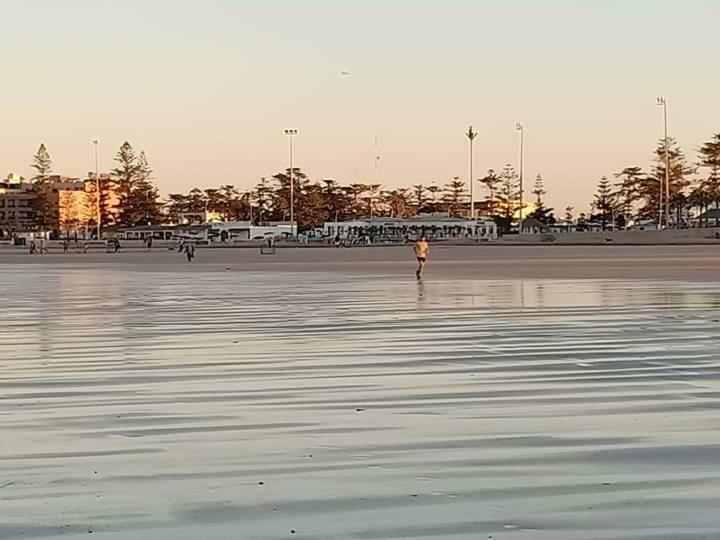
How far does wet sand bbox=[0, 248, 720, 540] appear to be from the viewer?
5.42 meters

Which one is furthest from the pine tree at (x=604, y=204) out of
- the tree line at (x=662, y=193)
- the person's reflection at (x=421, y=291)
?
the person's reflection at (x=421, y=291)

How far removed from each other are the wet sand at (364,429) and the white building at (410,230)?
102 m

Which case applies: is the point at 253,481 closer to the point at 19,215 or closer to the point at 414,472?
the point at 414,472

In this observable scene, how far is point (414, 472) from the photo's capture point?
6.42 metres

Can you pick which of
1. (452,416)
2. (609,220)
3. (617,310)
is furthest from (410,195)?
(452,416)

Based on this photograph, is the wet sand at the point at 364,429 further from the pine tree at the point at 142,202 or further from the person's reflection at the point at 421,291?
the pine tree at the point at 142,202

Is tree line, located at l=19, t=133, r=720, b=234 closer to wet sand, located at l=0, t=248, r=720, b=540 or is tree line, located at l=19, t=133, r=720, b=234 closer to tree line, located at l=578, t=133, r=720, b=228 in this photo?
tree line, located at l=578, t=133, r=720, b=228

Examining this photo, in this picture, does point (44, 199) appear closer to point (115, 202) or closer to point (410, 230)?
point (115, 202)

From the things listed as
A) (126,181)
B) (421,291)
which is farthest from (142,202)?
(421,291)

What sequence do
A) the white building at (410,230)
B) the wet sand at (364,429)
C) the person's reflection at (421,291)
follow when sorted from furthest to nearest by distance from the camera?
the white building at (410,230), the person's reflection at (421,291), the wet sand at (364,429)

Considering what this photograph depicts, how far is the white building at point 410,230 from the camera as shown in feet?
399

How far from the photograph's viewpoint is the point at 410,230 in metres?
129

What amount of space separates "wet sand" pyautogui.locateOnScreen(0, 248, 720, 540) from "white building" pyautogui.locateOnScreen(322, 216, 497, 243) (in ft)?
334

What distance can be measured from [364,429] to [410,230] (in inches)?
4768
